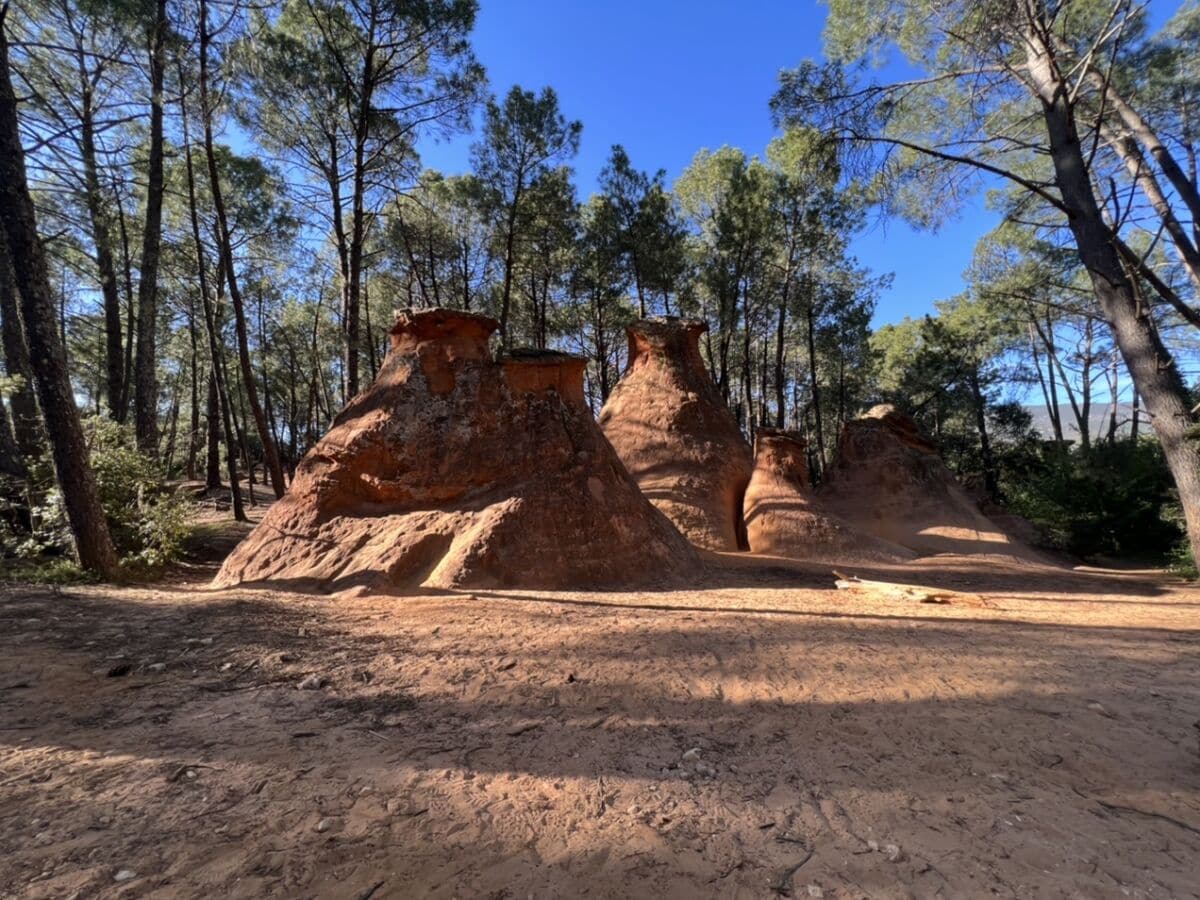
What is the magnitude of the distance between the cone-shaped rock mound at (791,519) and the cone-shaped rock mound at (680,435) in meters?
0.48

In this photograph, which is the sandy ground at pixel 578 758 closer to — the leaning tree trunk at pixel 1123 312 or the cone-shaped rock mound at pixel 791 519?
the leaning tree trunk at pixel 1123 312

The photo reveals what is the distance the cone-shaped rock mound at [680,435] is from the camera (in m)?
11.3

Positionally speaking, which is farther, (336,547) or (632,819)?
(336,547)

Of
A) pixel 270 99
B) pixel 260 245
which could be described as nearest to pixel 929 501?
pixel 270 99

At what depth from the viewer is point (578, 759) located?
2691 millimetres

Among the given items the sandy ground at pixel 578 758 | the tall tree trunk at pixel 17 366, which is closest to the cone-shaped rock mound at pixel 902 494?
the sandy ground at pixel 578 758

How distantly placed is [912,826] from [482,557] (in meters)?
5.18

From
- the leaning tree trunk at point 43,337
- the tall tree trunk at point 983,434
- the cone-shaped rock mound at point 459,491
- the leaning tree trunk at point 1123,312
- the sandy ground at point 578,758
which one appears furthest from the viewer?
the tall tree trunk at point 983,434

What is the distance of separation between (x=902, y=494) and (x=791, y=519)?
4.78 m

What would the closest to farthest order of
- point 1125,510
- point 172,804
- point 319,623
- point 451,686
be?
1. point 172,804
2. point 451,686
3. point 319,623
4. point 1125,510

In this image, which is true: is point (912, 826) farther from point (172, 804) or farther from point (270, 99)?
point (270, 99)

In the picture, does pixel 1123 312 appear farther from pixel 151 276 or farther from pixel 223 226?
pixel 151 276

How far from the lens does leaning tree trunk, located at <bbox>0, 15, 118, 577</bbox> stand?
5727mm

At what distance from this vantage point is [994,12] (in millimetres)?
8438
